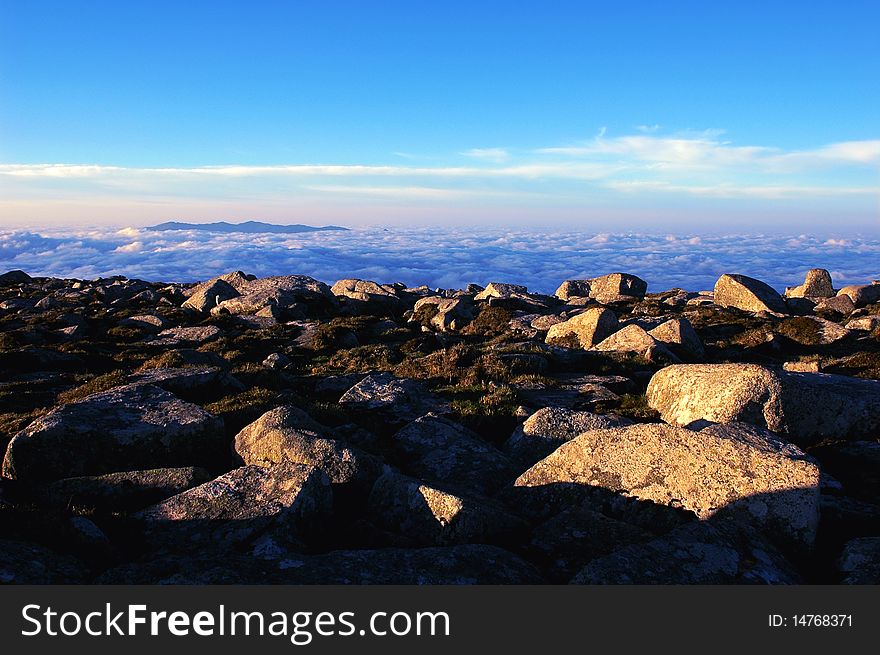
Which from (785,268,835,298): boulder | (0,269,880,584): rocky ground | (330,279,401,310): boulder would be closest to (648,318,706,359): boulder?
(0,269,880,584): rocky ground

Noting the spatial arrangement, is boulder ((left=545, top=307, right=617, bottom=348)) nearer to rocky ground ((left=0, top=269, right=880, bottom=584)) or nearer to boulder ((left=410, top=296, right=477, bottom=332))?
rocky ground ((left=0, top=269, right=880, bottom=584))

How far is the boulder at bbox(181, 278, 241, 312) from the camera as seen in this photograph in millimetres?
44662

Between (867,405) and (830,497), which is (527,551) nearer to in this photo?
(830,497)

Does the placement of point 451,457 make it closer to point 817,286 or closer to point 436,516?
point 436,516

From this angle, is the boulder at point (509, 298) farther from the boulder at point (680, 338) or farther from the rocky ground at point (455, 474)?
the rocky ground at point (455, 474)

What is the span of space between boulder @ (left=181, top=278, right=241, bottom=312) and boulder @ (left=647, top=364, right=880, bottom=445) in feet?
133

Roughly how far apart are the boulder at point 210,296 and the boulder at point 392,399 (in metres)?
32.6

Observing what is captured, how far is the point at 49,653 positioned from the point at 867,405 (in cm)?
1515

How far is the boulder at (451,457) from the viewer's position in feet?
35.1

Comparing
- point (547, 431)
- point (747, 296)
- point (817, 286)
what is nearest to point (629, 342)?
point (547, 431)

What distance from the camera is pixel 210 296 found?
45.6 metres

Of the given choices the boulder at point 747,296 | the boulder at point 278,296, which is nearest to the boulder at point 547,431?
the boulder at point 278,296

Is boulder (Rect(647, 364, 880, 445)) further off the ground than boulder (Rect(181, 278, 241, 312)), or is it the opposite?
boulder (Rect(647, 364, 880, 445))
